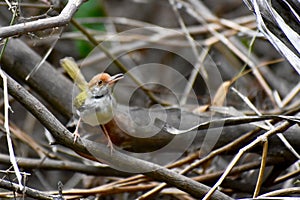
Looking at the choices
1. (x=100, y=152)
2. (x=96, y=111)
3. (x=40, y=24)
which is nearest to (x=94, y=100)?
(x=96, y=111)

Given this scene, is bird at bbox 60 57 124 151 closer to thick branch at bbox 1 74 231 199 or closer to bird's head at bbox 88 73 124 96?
bird's head at bbox 88 73 124 96

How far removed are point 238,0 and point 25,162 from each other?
101 inches

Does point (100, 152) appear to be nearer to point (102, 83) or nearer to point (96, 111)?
point (96, 111)

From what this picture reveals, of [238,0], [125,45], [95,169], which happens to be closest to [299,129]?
[95,169]

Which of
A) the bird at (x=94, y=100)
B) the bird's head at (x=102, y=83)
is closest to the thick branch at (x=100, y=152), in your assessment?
the bird at (x=94, y=100)

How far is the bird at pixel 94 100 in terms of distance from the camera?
2.07 metres

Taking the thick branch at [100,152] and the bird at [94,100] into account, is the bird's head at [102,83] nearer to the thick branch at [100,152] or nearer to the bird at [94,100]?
the bird at [94,100]

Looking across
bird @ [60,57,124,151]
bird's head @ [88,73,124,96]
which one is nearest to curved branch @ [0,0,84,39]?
bird @ [60,57,124,151]

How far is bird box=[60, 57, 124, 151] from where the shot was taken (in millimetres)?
2067

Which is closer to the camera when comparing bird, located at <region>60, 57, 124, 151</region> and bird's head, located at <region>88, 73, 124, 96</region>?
bird, located at <region>60, 57, 124, 151</region>

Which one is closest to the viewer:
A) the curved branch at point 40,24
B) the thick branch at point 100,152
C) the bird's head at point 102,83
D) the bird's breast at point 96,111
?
the curved branch at point 40,24

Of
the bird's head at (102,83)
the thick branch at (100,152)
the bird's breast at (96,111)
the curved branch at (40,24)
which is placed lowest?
the thick branch at (100,152)

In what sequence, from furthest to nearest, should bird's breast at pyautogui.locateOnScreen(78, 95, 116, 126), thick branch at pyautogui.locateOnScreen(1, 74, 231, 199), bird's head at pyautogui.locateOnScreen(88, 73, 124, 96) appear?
bird's head at pyautogui.locateOnScreen(88, 73, 124, 96) → bird's breast at pyautogui.locateOnScreen(78, 95, 116, 126) → thick branch at pyautogui.locateOnScreen(1, 74, 231, 199)

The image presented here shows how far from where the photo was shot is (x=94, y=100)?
214cm
